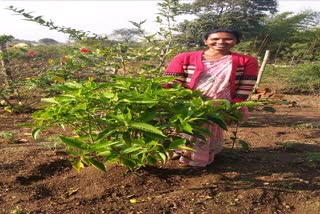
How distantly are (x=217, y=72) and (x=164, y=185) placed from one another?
92 centimetres

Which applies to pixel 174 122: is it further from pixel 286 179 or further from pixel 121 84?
pixel 286 179

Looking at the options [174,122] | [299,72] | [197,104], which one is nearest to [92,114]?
[174,122]

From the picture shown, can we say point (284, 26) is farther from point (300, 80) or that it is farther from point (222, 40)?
point (222, 40)

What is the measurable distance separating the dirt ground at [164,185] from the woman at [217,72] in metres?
0.33

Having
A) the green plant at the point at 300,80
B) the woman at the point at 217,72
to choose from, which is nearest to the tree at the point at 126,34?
the woman at the point at 217,72

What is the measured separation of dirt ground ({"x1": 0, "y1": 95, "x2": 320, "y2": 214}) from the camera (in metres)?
1.90

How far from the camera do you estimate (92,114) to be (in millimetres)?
1721

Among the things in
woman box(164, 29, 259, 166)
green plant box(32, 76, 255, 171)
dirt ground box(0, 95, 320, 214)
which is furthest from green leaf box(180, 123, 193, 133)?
woman box(164, 29, 259, 166)

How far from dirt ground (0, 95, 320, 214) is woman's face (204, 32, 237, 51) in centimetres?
90

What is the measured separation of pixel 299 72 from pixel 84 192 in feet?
24.6

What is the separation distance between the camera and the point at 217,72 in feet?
8.23

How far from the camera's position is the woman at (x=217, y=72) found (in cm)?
250

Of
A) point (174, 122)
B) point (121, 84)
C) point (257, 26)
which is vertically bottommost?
point (257, 26)

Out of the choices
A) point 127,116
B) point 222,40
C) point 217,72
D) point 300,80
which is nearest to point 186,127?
point 127,116
